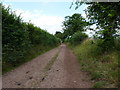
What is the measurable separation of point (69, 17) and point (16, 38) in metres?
41.7

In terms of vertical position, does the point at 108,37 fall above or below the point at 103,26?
below

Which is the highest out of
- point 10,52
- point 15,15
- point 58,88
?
point 15,15

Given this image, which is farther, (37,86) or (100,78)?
(100,78)

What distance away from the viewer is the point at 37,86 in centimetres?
427

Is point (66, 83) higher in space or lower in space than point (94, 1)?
lower

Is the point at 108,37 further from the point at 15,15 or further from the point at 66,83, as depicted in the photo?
the point at 15,15

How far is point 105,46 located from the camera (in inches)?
317

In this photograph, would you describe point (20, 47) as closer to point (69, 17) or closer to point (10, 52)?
point (10, 52)

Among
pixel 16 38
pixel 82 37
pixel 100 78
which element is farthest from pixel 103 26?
pixel 82 37

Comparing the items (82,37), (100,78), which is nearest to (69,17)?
(82,37)

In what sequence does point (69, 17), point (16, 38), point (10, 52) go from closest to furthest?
point (10, 52) < point (16, 38) < point (69, 17)

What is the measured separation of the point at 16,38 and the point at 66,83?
469cm

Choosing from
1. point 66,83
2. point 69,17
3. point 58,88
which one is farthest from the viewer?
point 69,17

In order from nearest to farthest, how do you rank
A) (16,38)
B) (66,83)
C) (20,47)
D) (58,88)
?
(58,88) → (66,83) → (16,38) → (20,47)
